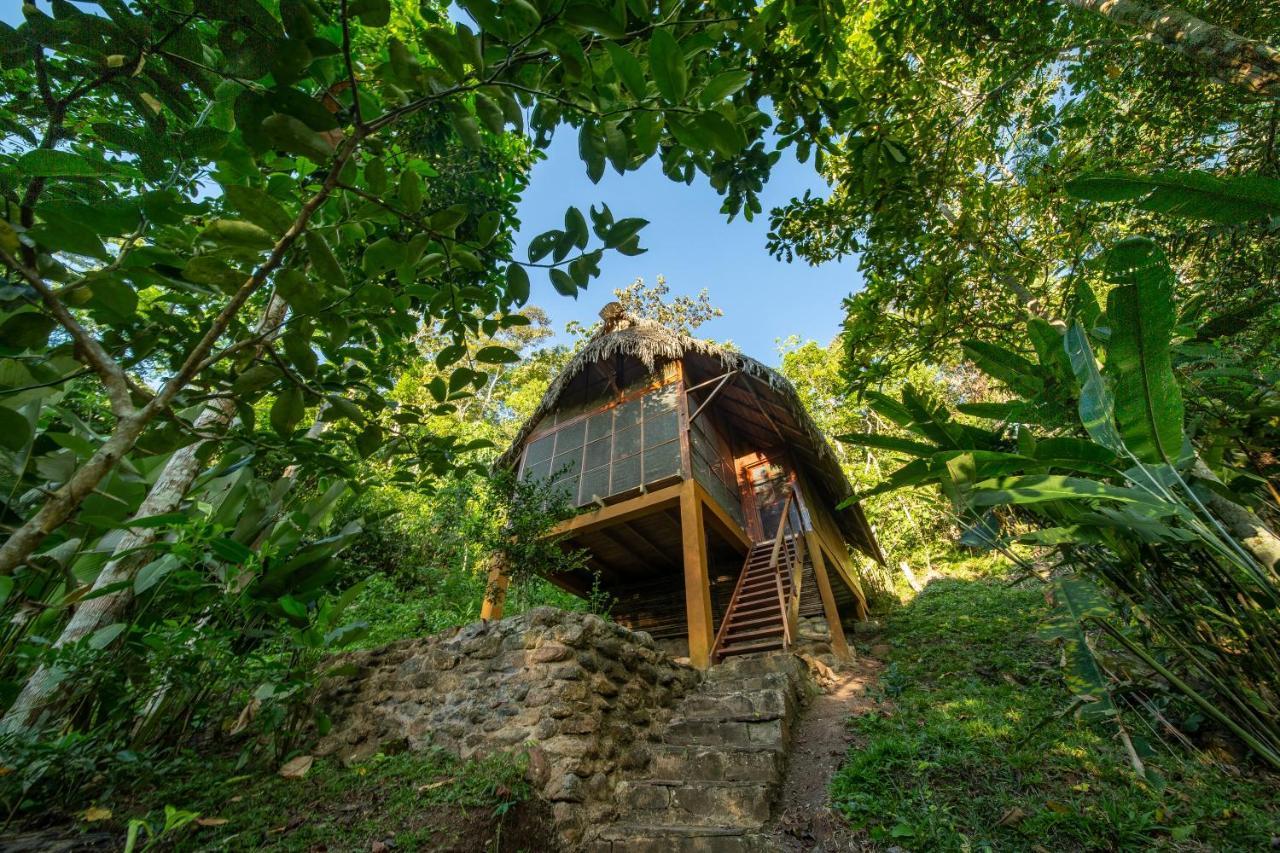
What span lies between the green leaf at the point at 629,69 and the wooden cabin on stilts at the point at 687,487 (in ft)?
17.4

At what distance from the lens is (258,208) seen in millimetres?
747

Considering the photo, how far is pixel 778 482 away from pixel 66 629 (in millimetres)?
9252

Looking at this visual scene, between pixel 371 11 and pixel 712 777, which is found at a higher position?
pixel 371 11

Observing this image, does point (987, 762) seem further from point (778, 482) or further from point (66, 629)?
point (778, 482)

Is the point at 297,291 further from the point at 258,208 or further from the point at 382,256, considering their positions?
the point at 382,256

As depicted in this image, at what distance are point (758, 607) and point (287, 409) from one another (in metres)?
6.57

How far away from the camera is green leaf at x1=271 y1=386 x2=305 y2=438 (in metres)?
1.02

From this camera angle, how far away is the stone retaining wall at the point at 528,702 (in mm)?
3156

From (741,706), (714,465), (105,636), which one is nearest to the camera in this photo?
(105,636)

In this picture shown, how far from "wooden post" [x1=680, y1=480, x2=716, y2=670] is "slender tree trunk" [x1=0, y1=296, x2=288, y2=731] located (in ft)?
14.5

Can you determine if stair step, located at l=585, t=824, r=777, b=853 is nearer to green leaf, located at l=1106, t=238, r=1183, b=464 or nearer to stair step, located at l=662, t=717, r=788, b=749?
stair step, located at l=662, t=717, r=788, b=749

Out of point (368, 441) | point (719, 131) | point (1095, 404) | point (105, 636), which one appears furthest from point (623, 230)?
point (105, 636)

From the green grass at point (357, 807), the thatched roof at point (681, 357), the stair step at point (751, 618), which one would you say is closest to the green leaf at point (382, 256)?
the green grass at point (357, 807)

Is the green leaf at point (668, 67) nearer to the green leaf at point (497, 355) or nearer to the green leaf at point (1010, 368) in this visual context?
the green leaf at point (497, 355)
